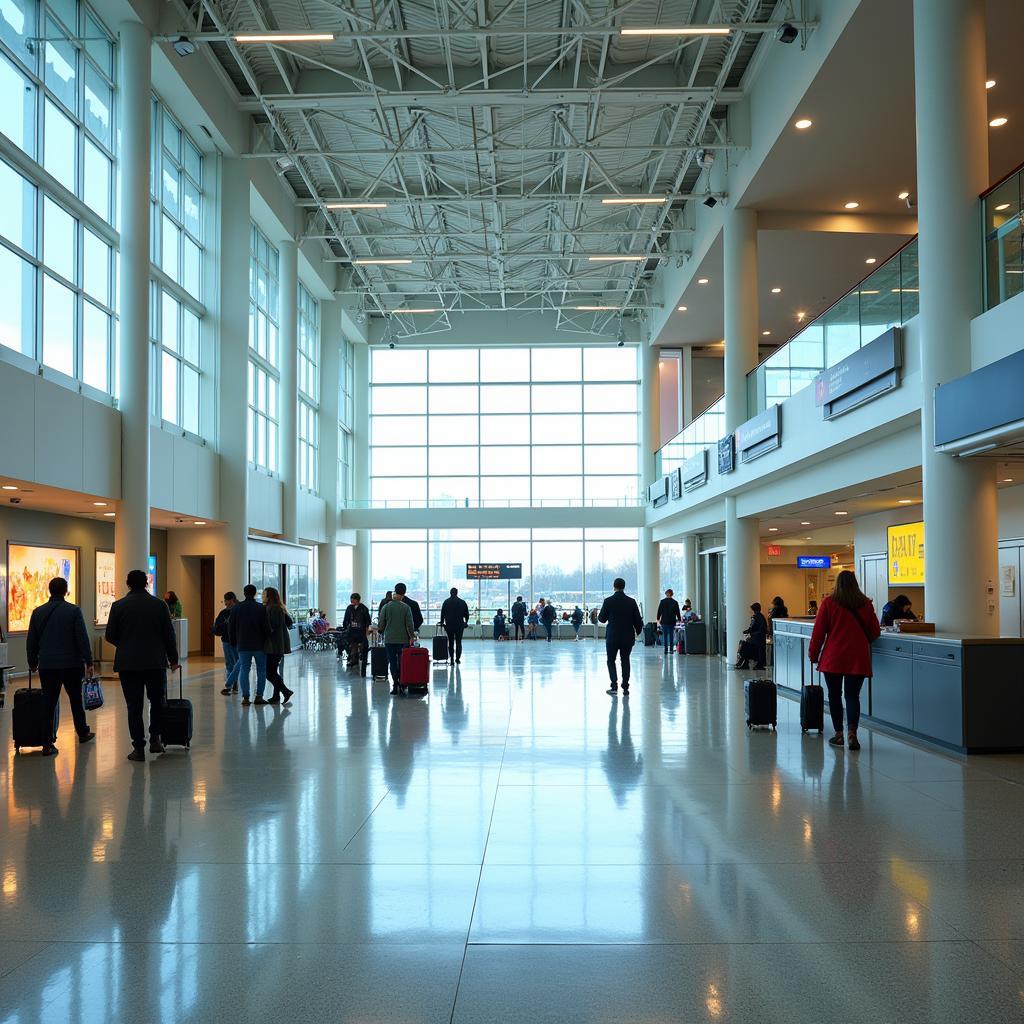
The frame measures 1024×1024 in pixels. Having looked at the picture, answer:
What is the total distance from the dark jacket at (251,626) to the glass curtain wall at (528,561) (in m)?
26.6

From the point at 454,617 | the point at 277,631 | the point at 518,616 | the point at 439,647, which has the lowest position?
the point at 439,647

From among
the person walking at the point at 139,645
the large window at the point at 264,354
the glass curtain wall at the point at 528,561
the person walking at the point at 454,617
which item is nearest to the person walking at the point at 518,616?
the glass curtain wall at the point at 528,561

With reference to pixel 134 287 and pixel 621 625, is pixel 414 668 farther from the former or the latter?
pixel 134 287

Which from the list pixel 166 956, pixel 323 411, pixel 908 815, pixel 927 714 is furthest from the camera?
pixel 323 411

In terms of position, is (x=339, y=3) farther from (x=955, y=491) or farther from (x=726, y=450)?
(x=955, y=491)

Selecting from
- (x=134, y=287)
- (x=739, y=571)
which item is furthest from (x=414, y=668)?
(x=739, y=571)

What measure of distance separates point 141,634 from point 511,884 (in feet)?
16.5

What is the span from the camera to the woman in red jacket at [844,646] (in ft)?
31.4

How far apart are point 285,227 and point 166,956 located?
25.1m

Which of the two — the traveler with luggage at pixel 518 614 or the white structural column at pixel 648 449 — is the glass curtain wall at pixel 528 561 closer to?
the white structural column at pixel 648 449

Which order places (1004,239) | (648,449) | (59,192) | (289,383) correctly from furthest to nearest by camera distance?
(648,449) → (289,383) → (59,192) → (1004,239)

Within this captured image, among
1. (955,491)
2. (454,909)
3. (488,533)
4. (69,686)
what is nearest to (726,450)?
(955,491)

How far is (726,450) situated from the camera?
21.0 metres

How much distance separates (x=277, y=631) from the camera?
1347 centimetres
